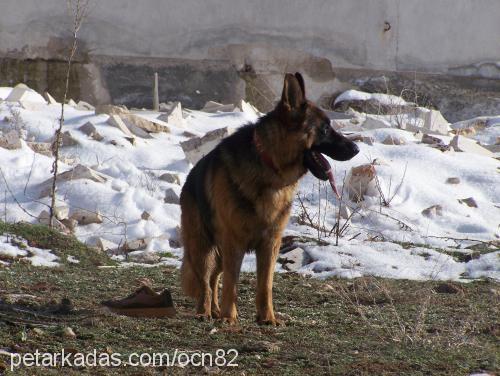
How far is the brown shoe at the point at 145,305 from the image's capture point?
20.0 feet

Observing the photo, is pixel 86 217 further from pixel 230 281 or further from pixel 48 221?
pixel 230 281

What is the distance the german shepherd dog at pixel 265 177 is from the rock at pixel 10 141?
5866 mm

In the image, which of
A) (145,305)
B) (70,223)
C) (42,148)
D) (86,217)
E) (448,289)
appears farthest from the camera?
(42,148)

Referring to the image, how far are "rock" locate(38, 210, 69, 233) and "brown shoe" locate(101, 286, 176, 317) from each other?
138 inches

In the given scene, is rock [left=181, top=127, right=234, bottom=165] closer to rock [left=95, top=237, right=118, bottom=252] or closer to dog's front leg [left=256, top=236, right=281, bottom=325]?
rock [left=95, top=237, right=118, bottom=252]

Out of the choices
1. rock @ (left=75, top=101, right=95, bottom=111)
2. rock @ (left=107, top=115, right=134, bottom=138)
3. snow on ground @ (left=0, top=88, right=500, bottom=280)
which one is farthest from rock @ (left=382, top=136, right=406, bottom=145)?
rock @ (left=75, top=101, right=95, bottom=111)

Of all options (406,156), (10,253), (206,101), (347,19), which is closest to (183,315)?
(10,253)

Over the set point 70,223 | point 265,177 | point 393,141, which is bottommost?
point 70,223

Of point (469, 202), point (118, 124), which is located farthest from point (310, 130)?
point (118, 124)

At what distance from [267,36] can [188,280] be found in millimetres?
10483

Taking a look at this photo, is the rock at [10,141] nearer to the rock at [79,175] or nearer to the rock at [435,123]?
the rock at [79,175]

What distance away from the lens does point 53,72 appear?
1589 cm

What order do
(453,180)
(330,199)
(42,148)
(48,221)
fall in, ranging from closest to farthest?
(48,221), (330,199), (42,148), (453,180)

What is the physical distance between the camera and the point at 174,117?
13.7 m
